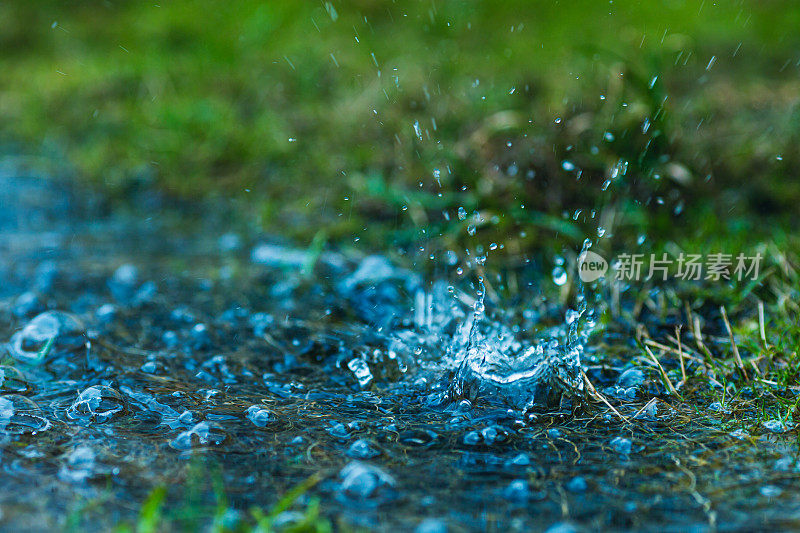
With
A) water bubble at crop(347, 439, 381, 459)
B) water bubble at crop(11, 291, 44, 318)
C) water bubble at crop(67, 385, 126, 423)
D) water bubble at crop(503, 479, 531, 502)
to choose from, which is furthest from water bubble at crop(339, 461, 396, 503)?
water bubble at crop(11, 291, 44, 318)

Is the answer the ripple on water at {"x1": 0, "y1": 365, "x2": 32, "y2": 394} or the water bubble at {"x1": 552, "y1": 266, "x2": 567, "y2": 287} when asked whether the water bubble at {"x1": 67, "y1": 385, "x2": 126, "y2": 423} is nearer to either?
the ripple on water at {"x1": 0, "y1": 365, "x2": 32, "y2": 394}

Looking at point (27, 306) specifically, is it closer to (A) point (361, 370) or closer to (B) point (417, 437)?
(A) point (361, 370)

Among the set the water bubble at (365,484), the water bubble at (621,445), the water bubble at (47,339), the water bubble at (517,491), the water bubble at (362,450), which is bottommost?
the water bubble at (365,484)

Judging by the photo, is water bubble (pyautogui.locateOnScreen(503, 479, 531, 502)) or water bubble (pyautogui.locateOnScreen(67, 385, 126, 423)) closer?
water bubble (pyautogui.locateOnScreen(503, 479, 531, 502))

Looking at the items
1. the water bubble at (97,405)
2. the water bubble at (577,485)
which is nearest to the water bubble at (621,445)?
the water bubble at (577,485)

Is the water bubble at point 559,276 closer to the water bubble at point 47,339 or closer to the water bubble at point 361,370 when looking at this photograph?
the water bubble at point 361,370

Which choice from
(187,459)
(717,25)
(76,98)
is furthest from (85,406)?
(717,25)

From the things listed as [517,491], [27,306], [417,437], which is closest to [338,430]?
[417,437]
